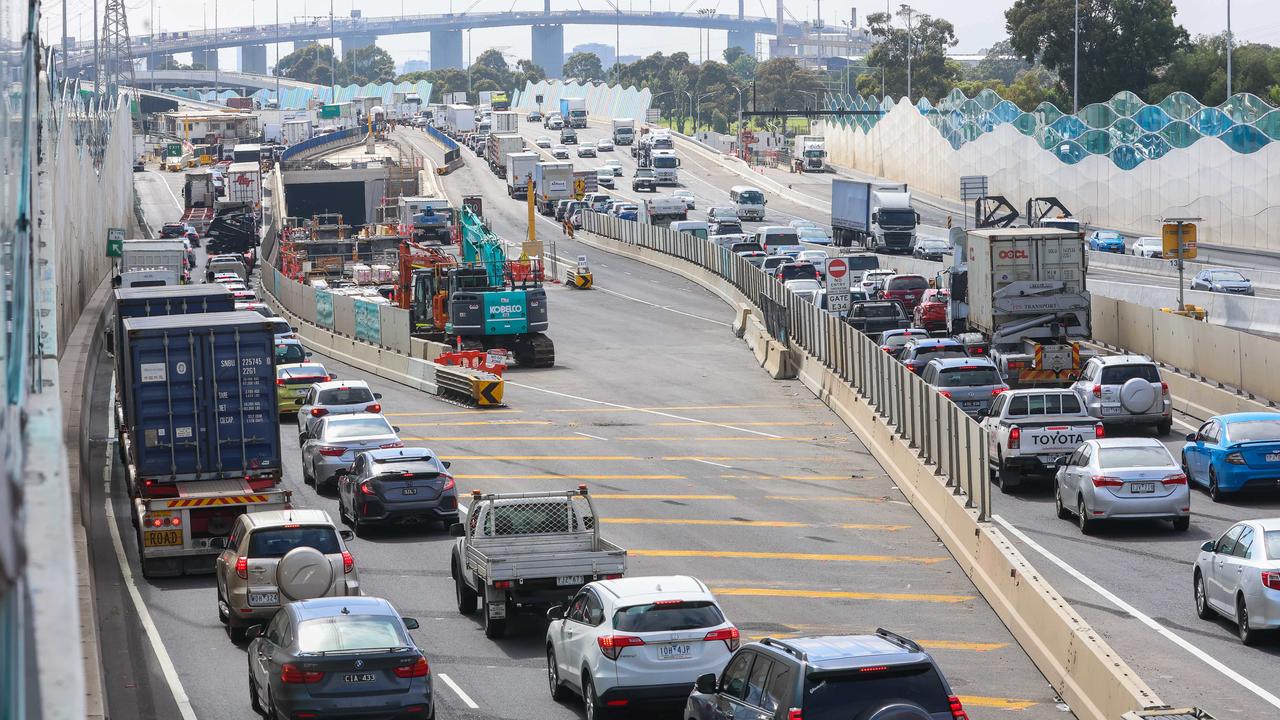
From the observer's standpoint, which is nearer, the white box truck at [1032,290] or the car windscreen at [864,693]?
the car windscreen at [864,693]

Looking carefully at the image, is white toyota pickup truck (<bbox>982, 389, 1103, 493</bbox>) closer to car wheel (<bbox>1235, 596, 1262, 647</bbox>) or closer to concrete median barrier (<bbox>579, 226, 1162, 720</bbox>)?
concrete median barrier (<bbox>579, 226, 1162, 720</bbox>)

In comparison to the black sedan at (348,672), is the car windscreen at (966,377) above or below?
above

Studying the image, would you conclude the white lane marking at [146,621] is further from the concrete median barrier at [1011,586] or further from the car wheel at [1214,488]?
the car wheel at [1214,488]

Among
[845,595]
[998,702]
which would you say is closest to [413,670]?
[998,702]

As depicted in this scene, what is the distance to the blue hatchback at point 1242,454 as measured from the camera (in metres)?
27.9

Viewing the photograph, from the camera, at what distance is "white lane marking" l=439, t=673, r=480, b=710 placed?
17.7 meters

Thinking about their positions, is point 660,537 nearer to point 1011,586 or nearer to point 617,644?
point 1011,586

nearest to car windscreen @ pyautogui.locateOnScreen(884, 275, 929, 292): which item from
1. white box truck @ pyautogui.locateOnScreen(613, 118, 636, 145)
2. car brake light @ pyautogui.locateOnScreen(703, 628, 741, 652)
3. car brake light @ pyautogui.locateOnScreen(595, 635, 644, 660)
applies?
car brake light @ pyautogui.locateOnScreen(703, 628, 741, 652)

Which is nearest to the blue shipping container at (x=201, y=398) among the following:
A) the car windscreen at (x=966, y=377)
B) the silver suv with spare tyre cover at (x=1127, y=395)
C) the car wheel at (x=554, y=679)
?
the car wheel at (x=554, y=679)

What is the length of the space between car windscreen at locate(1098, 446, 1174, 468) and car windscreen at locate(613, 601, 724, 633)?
11206 mm

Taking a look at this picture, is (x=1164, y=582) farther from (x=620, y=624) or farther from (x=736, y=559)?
(x=620, y=624)

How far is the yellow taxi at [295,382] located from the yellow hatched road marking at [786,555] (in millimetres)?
17235

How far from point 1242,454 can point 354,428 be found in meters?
15.4

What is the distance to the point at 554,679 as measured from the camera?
18078mm
